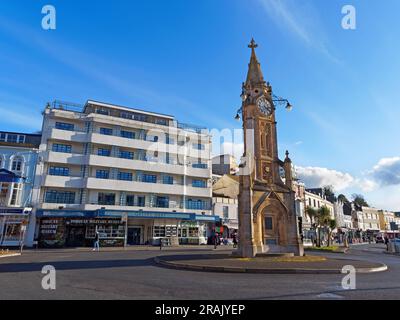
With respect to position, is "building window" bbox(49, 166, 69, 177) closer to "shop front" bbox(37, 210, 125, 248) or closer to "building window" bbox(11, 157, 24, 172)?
"building window" bbox(11, 157, 24, 172)

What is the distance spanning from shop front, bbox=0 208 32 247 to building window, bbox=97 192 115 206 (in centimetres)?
789

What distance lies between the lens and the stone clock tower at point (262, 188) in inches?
779

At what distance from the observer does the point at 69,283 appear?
9641 millimetres

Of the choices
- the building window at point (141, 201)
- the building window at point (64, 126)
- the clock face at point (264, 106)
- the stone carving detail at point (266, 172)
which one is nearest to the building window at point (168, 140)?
the building window at point (141, 201)

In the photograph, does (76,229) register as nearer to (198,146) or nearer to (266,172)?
(198,146)

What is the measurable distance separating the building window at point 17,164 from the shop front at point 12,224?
503cm

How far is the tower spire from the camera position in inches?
927

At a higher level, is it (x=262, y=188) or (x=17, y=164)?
(x=17, y=164)

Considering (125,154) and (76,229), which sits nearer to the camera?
(76,229)

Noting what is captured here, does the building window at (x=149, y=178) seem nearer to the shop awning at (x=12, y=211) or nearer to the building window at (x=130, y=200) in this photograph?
the building window at (x=130, y=200)

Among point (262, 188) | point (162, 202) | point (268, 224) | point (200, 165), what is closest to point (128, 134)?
point (162, 202)

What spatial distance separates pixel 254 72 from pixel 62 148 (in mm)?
26723

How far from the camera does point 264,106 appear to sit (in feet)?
75.8
